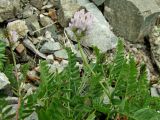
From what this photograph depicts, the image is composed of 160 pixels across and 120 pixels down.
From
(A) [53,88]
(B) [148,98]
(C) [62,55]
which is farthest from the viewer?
(C) [62,55]

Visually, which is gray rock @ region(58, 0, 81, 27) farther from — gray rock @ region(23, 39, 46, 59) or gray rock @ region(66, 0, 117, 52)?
gray rock @ region(23, 39, 46, 59)

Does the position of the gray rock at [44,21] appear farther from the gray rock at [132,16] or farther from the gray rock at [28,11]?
the gray rock at [132,16]

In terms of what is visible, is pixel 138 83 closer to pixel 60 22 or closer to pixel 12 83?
pixel 12 83

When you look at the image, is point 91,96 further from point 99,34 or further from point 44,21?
point 44,21

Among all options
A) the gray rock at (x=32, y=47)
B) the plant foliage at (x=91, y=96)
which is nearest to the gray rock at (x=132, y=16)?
the gray rock at (x=32, y=47)

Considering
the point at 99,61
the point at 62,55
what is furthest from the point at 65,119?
the point at 62,55

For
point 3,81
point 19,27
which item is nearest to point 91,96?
point 3,81
